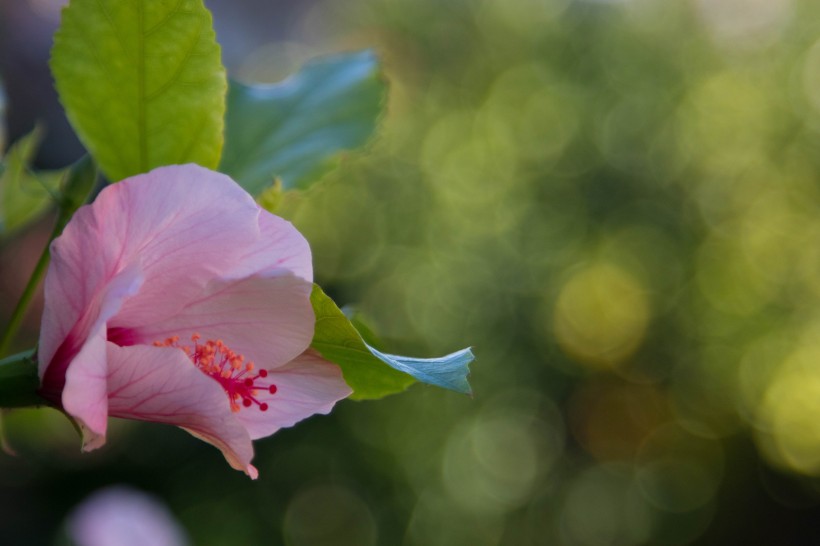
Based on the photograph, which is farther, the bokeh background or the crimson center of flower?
the bokeh background

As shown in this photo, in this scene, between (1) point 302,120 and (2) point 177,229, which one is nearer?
(2) point 177,229

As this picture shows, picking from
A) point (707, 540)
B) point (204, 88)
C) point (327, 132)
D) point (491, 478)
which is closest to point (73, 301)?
point (204, 88)

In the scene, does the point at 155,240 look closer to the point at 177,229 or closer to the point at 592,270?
the point at 177,229

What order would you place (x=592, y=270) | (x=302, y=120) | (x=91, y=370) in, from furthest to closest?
(x=592, y=270) < (x=302, y=120) < (x=91, y=370)

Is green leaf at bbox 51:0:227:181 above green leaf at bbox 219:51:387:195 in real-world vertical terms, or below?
above

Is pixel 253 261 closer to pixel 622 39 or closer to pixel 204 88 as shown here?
pixel 204 88

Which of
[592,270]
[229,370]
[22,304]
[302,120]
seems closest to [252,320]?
[229,370]

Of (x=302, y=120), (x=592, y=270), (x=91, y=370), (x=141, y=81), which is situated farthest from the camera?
(x=592, y=270)

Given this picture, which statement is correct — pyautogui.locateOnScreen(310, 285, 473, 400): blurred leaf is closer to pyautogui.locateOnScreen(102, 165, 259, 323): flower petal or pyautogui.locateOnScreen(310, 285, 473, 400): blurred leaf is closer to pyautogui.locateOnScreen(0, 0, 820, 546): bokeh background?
pyautogui.locateOnScreen(102, 165, 259, 323): flower petal

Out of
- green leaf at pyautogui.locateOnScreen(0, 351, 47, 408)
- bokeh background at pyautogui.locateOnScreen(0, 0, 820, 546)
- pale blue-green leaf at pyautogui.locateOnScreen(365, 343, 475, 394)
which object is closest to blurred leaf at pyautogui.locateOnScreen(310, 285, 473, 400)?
pale blue-green leaf at pyautogui.locateOnScreen(365, 343, 475, 394)
